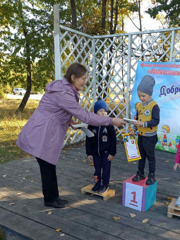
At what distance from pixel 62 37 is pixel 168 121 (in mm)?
2316

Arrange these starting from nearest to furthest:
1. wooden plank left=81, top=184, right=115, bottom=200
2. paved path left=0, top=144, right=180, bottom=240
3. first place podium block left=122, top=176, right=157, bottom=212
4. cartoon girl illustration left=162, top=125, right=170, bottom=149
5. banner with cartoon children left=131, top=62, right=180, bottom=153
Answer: paved path left=0, top=144, right=180, bottom=240 → first place podium block left=122, top=176, right=157, bottom=212 → wooden plank left=81, top=184, right=115, bottom=200 → banner with cartoon children left=131, top=62, right=180, bottom=153 → cartoon girl illustration left=162, top=125, right=170, bottom=149

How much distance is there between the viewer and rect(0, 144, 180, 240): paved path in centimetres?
200

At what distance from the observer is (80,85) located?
2.19 m

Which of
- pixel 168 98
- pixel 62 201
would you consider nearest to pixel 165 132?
pixel 168 98

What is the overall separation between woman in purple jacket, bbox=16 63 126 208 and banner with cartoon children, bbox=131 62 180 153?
2.44 meters

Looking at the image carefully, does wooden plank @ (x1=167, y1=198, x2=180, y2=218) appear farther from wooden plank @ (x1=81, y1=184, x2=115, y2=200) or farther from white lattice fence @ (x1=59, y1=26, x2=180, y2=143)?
white lattice fence @ (x1=59, y1=26, x2=180, y2=143)

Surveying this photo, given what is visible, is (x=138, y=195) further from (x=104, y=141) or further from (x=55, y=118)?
(x=55, y=118)

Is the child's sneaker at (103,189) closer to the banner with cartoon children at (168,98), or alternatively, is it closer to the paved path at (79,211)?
the paved path at (79,211)

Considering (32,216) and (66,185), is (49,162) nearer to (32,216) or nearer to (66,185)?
(32,216)

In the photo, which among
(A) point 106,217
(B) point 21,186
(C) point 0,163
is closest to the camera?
(A) point 106,217

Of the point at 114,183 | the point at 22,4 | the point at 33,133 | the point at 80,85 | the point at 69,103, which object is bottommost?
the point at 114,183

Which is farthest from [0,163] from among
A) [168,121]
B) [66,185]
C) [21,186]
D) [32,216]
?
[168,121]

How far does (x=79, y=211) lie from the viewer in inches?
92.9

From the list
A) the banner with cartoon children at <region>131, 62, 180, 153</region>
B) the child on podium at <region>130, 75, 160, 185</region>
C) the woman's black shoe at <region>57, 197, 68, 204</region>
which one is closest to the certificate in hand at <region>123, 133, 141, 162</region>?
the child on podium at <region>130, 75, 160, 185</region>
